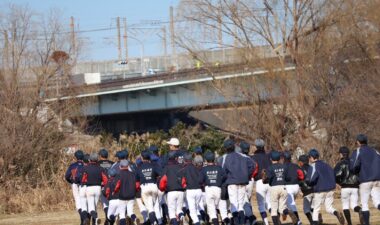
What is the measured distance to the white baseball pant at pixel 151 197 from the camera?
73.5 feet

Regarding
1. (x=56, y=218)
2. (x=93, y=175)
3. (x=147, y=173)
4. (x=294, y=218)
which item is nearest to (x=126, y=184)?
(x=147, y=173)

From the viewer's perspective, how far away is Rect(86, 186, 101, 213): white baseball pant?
2347 cm

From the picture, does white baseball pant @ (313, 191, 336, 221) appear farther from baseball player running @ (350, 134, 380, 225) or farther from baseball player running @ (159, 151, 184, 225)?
baseball player running @ (159, 151, 184, 225)

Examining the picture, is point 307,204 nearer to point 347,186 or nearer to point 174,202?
point 347,186

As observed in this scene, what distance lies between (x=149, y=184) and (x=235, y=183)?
2.62 metres

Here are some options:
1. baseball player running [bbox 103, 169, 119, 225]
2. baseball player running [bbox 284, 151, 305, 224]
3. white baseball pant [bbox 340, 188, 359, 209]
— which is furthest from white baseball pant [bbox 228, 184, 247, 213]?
baseball player running [bbox 103, 169, 119, 225]

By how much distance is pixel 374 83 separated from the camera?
128ft

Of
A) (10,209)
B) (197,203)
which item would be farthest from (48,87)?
(197,203)

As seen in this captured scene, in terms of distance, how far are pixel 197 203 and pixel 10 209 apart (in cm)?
1454

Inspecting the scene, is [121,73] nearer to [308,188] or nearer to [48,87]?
[48,87]

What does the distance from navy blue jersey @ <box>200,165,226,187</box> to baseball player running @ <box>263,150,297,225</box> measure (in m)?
1.30

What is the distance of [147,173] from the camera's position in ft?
72.9

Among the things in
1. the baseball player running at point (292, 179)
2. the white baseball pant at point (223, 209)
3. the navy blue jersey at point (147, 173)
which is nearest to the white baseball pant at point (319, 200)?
the baseball player running at point (292, 179)

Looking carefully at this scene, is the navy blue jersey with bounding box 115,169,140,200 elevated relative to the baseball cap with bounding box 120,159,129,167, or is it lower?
lower
